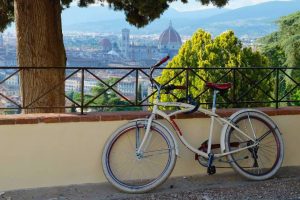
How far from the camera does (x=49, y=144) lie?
4410 mm

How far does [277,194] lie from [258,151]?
0.69m

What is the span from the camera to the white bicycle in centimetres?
443

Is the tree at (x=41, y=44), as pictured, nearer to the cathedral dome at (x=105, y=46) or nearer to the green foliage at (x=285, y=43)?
the cathedral dome at (x=105, y=46)

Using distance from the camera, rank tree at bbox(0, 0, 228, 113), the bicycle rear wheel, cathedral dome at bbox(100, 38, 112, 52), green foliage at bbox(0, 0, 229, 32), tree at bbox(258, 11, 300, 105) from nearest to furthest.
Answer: the bicycle rear wheel → tree at bbox(0, 0, 228, 113) → green foliage at bbox(0, 0, 229, 32) → cathedral dome at bbox(100, 38, 112, 52) → tree at bbox(258, 11, 300, 105)

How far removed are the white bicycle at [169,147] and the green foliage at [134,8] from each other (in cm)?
230

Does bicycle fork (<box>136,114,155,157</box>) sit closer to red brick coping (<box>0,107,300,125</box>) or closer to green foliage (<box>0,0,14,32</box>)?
red brick coping (<box>0,107,300,125</box>)

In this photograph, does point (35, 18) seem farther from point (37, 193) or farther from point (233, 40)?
point (233, 40)

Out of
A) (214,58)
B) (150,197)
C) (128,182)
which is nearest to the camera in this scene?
(150,197)

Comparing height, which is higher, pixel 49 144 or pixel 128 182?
pixel 49 144

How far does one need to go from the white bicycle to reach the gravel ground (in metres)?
0.11

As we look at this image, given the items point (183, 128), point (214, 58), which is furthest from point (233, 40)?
point (183, 128)

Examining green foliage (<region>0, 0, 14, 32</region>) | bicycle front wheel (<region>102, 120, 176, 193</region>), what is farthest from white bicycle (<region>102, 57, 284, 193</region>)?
green foliage (<region>0, 0, 14, 32</region>)

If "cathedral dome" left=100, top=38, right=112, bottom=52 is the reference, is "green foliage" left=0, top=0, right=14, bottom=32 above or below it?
above

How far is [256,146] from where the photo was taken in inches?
184
